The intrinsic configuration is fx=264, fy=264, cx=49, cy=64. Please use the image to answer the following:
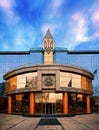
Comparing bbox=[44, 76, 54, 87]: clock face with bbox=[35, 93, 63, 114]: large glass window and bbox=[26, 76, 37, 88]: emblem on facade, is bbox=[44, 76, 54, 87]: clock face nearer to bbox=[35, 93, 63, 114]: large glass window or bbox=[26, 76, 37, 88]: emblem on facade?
bbox=[26, 76, 37, 88]: emblem on facade

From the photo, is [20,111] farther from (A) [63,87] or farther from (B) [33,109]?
(A) [63,87]

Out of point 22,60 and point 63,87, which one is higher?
point 22,60

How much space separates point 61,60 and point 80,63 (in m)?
7.44

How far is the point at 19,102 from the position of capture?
57.9m

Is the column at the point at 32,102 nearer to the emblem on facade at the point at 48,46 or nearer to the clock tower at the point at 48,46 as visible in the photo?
the clock tower at the point at 48,46

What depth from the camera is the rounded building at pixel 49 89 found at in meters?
53.0

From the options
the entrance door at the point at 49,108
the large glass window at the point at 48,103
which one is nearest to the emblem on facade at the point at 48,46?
the large glass window at the point at 48,103

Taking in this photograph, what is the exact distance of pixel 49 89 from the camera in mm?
52906

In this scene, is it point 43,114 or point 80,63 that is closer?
point 43,114

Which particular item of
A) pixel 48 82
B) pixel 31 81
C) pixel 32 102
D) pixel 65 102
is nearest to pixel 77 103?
pixel 65 102

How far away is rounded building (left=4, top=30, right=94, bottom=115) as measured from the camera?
5297 centimetres

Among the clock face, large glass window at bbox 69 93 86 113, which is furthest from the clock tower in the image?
the clock face

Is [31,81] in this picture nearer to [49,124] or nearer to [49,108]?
[49,108]

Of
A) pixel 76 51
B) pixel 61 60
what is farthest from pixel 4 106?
pixel 76 51
